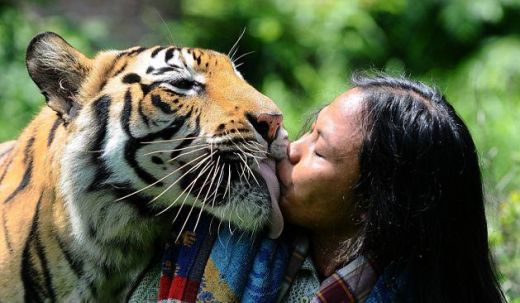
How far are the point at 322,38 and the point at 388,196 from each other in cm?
415

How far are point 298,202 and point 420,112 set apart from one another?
1.03 feet

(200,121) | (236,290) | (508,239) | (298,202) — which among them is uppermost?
(200,121)

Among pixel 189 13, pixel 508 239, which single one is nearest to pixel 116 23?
pixel 189 13

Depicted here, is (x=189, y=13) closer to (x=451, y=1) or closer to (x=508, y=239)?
(x=451, y=1)

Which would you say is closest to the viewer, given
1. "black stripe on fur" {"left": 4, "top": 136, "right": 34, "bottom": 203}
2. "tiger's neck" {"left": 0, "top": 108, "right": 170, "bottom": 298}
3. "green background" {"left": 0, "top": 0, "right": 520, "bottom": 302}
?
"tiger's neck" {"left": 0, "top": 108, "right": 170, "bottom": 298}

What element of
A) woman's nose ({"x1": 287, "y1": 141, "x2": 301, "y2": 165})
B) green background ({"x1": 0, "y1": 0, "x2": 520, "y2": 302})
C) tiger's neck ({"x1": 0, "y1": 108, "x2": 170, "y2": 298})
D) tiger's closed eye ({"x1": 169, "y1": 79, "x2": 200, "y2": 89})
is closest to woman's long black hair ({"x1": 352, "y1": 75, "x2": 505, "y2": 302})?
woman's nose ({"x1": 287, "y1": 141, "x2": 301, "y2": 165})

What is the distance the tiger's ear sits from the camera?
2.08 meters

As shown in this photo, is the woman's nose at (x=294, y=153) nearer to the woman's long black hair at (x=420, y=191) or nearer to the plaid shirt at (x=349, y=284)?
the woman's long black hair at (x=420, y=191)

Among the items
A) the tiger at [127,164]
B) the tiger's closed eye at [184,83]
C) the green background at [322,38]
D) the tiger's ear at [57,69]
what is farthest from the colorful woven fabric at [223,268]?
the green background at [322,38]

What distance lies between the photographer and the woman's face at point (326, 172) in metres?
1.86

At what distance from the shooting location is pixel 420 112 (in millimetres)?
1877

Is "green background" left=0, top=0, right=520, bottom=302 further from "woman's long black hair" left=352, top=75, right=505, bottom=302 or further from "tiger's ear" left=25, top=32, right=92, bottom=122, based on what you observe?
"woman's long black hair" left=352, top=75, right=505, bottom=302

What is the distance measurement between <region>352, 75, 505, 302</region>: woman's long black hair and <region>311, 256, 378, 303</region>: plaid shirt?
35 millimetres

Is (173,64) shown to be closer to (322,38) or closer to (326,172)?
(326,172)
